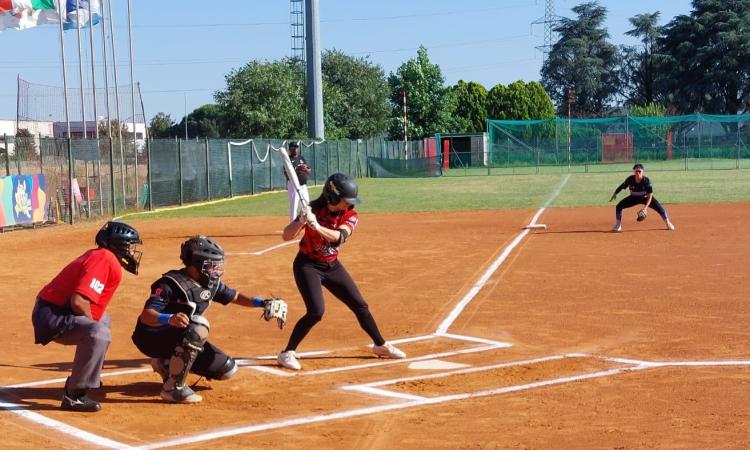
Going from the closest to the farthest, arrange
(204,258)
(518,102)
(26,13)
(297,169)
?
(204,258) → (297,169) → (26,13) → (518,102)

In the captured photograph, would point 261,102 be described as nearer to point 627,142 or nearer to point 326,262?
point 627,142

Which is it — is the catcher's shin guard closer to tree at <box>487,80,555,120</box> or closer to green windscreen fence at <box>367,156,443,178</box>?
green windscreen fence at <box>367,156,443,178</box>

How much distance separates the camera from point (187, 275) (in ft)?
23.7

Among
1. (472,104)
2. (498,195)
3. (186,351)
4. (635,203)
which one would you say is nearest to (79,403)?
(186,351)

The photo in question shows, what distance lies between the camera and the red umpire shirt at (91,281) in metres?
6.69

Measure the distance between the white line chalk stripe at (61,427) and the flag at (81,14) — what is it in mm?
25948

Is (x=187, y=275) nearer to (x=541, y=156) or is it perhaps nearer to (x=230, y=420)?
(x=230, y=420)

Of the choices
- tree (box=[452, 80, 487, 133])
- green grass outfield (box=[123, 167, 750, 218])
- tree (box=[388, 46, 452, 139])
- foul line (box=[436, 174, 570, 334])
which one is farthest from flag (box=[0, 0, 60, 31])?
tree (box=[452, 80, 487, 133])

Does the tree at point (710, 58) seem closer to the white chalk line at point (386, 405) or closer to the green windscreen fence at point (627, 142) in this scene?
the green windscreen fence at point (627, 142)

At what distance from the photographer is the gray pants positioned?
6766 mm

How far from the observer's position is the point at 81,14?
3172 cm

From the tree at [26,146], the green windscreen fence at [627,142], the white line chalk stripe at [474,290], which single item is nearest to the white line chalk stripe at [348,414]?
the white line chalk stripe at [474,290]

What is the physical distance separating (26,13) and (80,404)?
82.1 feet

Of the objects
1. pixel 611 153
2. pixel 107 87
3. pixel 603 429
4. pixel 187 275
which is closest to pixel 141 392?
pixel 187 275
